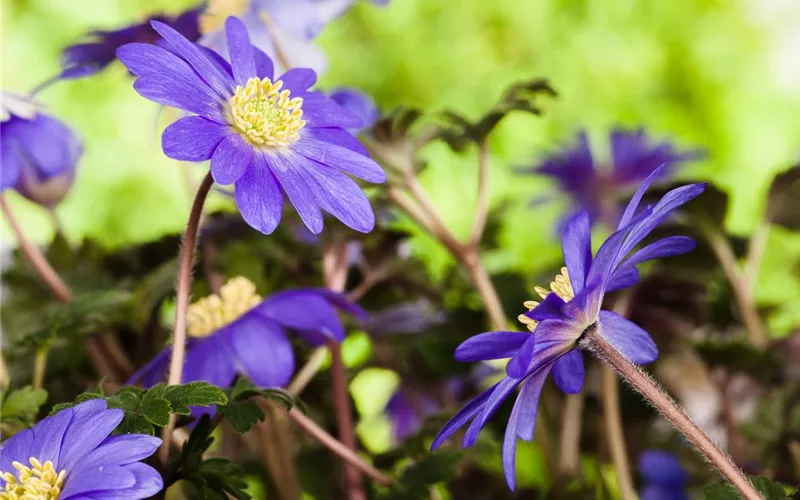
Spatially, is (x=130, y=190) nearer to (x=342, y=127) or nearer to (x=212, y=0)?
(x=212, y=0)

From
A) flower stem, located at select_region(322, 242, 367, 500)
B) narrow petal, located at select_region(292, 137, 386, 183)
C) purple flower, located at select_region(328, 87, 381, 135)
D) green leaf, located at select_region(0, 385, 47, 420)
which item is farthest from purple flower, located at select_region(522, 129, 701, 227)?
green leaf, located at select_region(0, 385, 47, 420)

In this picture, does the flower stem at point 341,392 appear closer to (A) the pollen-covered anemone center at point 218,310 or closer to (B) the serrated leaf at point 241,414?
(A) the pollen-covered anemone center at point 218,310

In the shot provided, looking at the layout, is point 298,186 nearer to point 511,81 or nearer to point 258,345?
point 258,345

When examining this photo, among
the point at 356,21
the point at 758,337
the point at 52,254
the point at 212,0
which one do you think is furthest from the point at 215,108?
the point at 356,21

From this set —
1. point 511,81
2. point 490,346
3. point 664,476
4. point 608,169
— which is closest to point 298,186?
point 490,346

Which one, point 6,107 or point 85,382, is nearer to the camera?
point 6,107

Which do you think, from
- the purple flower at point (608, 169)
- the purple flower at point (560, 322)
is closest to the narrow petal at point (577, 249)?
the purple flower at point (560, 322)

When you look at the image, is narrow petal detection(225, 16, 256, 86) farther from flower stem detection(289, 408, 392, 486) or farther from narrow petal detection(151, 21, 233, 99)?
flower stem detection(289, 408, 392, 486)
